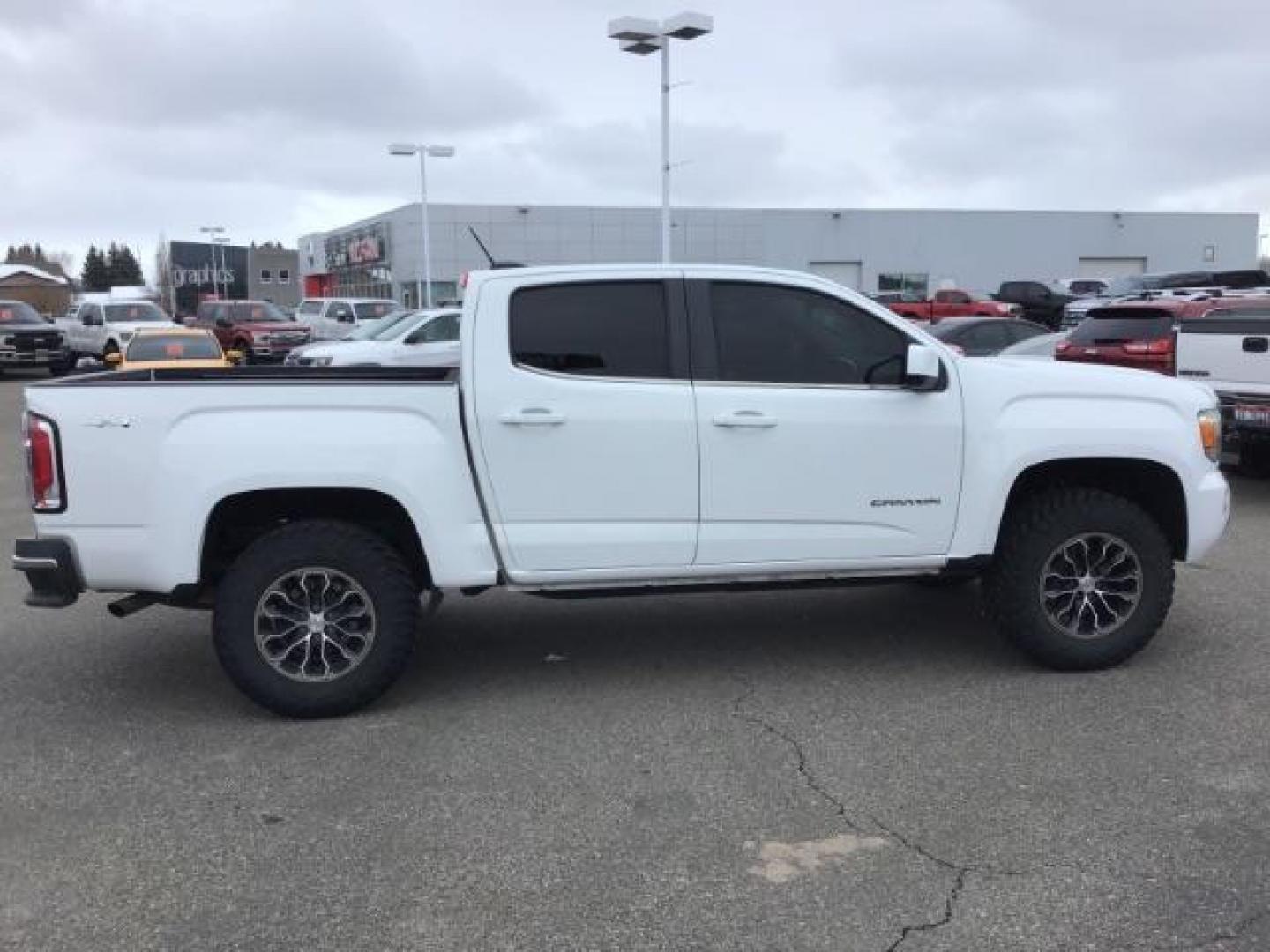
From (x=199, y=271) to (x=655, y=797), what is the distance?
98961mm

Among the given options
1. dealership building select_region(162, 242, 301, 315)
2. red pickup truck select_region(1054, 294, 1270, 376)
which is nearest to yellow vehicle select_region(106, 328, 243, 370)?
red pickup truck select_region(1054, 294, 1270, 376)

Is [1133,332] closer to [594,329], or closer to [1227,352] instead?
[1227,352]

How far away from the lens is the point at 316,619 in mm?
4918

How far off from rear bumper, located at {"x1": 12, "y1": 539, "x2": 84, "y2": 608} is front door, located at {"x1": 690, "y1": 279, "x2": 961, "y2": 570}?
263 cm

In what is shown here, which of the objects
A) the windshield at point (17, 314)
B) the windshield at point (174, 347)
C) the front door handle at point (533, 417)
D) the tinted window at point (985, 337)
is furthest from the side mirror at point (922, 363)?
the windshield at point (17, 314)

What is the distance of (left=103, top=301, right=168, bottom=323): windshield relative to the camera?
30719 mm

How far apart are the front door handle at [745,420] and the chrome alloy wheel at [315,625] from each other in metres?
1.69

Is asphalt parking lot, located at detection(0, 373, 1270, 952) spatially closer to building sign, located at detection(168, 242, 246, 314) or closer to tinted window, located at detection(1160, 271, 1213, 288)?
tinted window, located at detection(1160, 271, 1213, 288)

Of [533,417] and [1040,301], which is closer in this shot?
[533,417]

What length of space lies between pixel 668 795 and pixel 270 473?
207 cm

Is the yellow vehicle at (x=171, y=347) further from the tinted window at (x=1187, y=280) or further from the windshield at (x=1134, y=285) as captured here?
the tinted window at (x=1187, y=280)

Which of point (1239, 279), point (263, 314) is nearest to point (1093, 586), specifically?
point (263, 314)

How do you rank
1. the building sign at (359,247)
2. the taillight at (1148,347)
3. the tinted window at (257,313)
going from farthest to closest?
the building sign at (359,247)
the tinted window at (257,313)
the taillight at (1148,347)

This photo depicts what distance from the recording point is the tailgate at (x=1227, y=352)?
9.42 m
